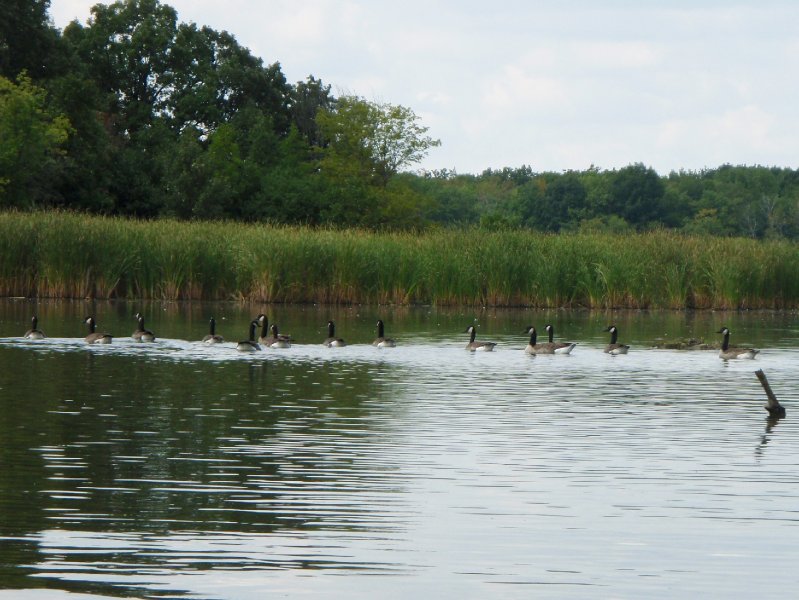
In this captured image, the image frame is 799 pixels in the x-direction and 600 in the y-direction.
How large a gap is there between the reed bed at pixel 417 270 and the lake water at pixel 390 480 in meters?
17.5

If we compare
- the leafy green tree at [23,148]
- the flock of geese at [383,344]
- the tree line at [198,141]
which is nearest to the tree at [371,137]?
the tree line at [198,141]

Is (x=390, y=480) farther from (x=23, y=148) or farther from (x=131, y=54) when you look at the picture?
(x=131, y=54)

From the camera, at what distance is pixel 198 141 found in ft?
259

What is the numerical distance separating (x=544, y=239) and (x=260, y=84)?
4335cm

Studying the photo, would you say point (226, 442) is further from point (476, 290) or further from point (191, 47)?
point (191, 47)

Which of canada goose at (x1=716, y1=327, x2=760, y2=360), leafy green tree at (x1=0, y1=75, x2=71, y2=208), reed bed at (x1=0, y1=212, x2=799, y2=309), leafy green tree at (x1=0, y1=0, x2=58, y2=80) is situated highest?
leafy green tree at (x1=0, y1=0, x2=58, y2=80)

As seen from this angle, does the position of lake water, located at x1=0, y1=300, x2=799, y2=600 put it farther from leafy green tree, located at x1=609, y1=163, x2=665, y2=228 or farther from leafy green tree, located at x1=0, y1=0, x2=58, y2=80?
leafy green tree, located at x1=609, y1=163, x2=665, y2=228

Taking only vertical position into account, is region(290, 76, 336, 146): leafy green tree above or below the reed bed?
above

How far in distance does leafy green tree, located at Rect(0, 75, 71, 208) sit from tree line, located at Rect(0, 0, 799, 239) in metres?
0.07

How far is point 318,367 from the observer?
2292 cm

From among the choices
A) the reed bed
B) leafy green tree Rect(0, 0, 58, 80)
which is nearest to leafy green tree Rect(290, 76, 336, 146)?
leafy green tree Rect(0, 0, 58, 80)

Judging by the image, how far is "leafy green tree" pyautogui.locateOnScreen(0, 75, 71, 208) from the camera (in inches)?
2162

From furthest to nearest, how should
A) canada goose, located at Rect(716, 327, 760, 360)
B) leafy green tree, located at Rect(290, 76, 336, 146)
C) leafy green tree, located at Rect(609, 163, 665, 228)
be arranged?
leafy green tree, located at Rect(609, 163, 665, 228) < leafy green tree, located at Rect(290, 76, 336, 146) < canada goose, located at Rect(716, 327, 760, 360)

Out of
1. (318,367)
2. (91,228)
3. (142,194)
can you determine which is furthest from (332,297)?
(142,194)
